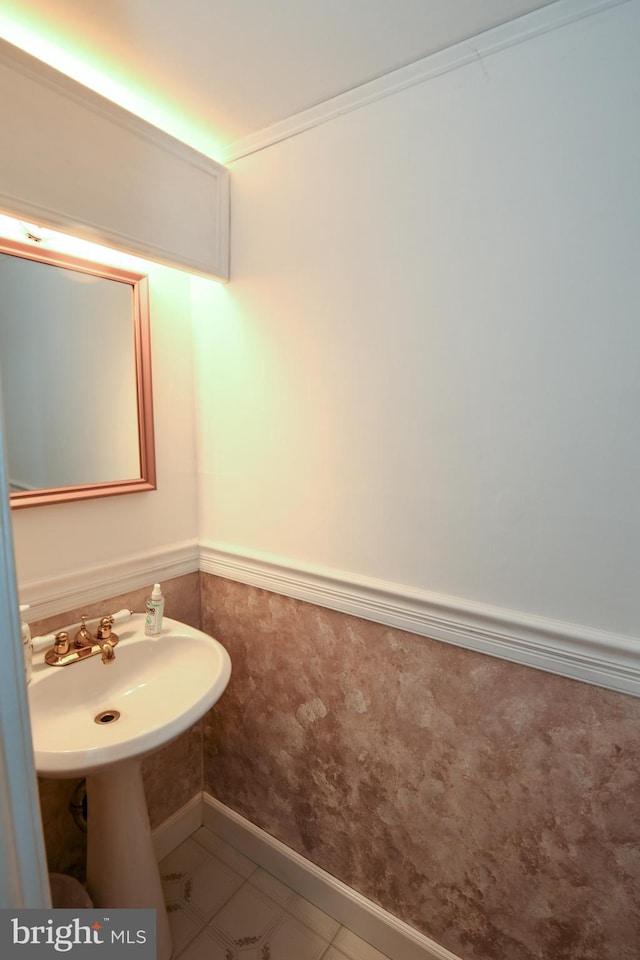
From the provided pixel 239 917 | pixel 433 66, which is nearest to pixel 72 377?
pixel 433 66

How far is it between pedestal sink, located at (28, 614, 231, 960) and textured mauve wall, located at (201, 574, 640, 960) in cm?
27

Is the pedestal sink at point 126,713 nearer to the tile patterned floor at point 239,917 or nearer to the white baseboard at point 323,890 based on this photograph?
Result: the tile patterned floor at point 239,917

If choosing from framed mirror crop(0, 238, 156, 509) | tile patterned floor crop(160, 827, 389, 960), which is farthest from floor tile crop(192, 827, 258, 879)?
framed mirror crop(0, 238, 156, 509)

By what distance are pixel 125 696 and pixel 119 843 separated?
35 centimetres

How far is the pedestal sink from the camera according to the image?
1.06 metres

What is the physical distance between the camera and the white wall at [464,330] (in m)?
0.84

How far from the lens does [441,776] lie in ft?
3.64

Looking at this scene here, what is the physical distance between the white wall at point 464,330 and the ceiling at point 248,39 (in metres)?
0.08

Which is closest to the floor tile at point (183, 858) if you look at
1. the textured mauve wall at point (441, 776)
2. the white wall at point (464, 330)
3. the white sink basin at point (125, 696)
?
the textured mauve wall at point (441, 776)

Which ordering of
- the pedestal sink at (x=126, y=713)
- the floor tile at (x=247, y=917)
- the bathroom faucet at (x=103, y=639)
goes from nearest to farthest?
the pedestal sink at (x=126, y=713) < the bathroom faucet at (x=103, y=639) < the floor tile at (x=247, y=917)

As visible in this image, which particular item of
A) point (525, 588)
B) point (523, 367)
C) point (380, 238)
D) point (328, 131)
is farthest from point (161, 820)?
point (328, 131)

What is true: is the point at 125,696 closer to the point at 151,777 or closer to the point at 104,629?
the point at 104,629

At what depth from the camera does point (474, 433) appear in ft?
3.27

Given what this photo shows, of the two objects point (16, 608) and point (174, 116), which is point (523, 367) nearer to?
point (16, 608)
